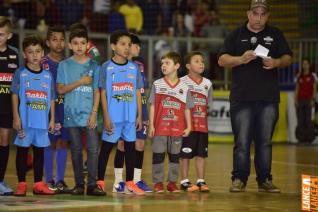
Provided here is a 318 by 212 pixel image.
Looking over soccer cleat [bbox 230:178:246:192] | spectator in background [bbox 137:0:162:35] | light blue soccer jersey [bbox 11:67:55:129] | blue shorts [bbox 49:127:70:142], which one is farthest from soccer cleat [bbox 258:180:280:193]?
spectator in background [bbox 137:0:162:35]

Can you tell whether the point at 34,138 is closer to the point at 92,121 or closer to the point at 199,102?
the point at 92,121

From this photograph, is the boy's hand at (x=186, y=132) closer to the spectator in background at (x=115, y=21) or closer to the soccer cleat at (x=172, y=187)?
the soccer cleat at (x=172, y=187)

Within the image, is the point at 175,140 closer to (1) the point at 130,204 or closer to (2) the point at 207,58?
(1) the point at 130,204

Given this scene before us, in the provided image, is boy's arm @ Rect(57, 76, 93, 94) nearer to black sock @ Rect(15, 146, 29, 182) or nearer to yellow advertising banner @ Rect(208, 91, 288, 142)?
black sock @ Rect(15, 146, 29, 182)

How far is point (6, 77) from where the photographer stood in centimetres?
1179

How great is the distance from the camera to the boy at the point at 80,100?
11.7 metres

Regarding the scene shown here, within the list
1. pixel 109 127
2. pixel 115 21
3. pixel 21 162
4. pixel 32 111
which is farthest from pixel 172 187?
pixel 115 21

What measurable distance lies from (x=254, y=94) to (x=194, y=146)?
1.07m

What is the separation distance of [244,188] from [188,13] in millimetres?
13804

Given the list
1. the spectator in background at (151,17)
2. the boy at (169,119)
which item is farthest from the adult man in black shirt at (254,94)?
the spectator in background at (151,17)

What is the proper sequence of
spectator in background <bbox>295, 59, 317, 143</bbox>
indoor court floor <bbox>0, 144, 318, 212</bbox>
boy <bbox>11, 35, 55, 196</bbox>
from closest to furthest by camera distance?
1. indoor court floor <bbox>0, 144, 318, 212</bbox>
2. boy <bbox>11, 35, 55, 196</bbox>
3. spectator in background <bbox>295, 59, 317, 143</bbox>

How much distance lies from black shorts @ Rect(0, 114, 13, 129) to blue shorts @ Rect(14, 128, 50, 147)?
9.3 inches

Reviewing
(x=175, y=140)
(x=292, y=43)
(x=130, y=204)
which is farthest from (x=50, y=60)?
(x=292, y=43)

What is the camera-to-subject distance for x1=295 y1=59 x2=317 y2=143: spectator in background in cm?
2361
